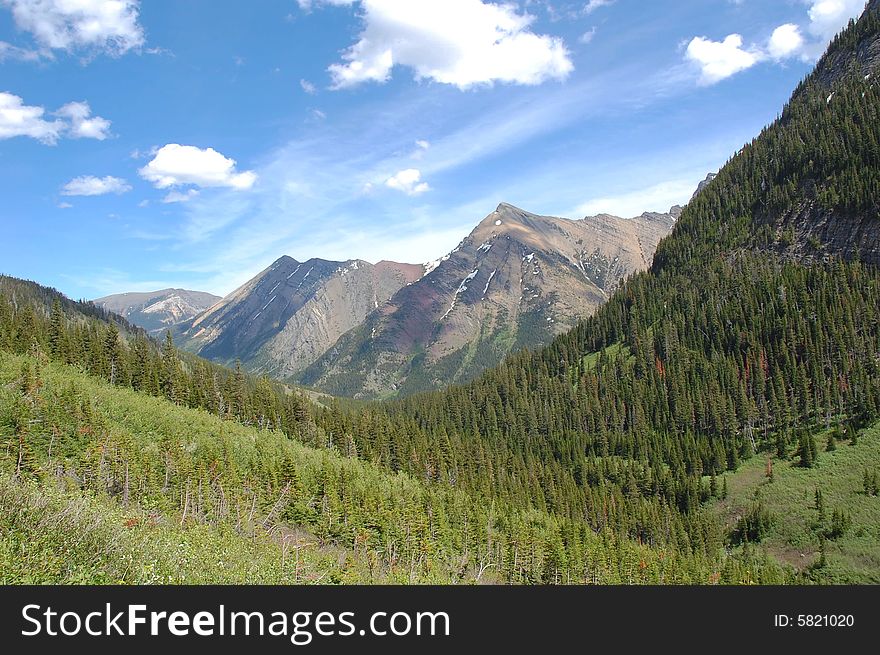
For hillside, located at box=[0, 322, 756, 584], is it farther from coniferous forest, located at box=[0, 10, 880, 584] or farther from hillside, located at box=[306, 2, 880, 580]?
hillside, located at box=[306, 2, 880, 580]

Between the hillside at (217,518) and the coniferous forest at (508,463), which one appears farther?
the coniferous forest at (508,463)

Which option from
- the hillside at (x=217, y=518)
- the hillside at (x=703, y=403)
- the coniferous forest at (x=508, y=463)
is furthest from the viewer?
the hillside at (x=703, y=403)

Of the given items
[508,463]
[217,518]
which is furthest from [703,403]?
[217,518]

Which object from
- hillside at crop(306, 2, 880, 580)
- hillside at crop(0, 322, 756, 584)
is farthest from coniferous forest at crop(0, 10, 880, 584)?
hillside at crop(306, 2, 880, 580)

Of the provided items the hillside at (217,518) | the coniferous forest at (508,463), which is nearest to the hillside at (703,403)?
the coniferous forest at (508,463)

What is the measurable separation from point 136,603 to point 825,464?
131844mm

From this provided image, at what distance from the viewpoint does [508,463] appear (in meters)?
138

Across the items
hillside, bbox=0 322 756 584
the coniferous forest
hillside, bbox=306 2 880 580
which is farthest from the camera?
hillside, bbox=306 2 880 580

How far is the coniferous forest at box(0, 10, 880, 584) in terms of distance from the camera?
167 feet

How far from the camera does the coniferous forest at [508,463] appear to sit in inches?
2000

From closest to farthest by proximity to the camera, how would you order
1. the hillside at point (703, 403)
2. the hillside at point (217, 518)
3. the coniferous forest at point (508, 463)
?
the hillside at point (217, 518)
the coniferous forest at point (508, 463)
the hillside at point (703, 403)

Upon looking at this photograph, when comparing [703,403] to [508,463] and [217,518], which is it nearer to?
[508,463]

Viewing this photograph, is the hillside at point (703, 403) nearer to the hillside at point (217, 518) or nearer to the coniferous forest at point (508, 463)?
the coniferous forest at point (508, 463)

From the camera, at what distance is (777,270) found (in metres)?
193
